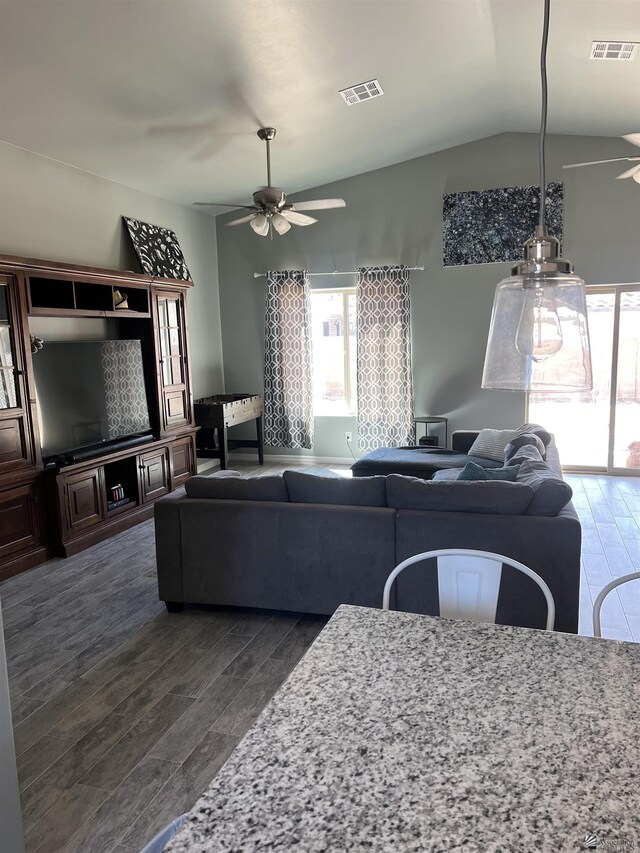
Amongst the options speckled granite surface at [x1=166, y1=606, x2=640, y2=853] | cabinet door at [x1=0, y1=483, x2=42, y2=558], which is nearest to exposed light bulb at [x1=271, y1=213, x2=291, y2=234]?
cabinet door at [x1=0, y1=483, x2=42, y2=558]

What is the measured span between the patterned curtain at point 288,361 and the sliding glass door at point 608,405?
106 inches

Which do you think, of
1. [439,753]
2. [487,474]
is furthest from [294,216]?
[439,753]

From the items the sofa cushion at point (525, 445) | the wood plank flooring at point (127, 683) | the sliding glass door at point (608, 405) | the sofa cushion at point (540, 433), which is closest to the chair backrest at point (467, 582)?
the wood plank flooring at point (127, 683)

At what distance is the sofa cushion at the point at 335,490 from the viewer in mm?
3293

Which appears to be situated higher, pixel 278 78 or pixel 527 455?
pixel 278 78

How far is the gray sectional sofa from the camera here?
2.98 metres

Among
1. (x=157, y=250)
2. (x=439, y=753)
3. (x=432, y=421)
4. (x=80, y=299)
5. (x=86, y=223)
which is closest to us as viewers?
(x=439, y=753)

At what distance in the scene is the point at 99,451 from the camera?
16.1 ft

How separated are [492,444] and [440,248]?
271 cm

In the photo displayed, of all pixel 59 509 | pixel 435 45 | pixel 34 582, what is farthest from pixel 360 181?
pixel 34 582

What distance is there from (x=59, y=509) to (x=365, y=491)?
246cm

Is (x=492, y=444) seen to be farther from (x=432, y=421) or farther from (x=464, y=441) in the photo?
(x=432, y=421)

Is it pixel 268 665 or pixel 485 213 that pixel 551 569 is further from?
pixel 485 213

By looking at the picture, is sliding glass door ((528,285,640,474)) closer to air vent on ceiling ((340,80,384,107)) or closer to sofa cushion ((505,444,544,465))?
sofa cushion ((505,444,544,465))
